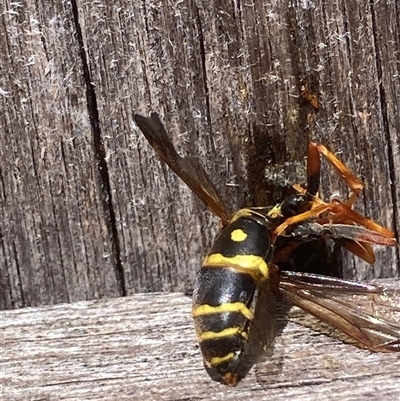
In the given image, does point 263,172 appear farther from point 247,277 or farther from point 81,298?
point 81,298

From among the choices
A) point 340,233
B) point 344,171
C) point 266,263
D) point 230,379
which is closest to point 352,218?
point 340,233

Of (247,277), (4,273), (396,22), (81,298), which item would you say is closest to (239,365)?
(247,277)

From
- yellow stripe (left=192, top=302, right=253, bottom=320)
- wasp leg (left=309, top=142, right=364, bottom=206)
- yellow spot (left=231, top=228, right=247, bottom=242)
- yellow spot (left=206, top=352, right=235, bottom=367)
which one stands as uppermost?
wasp leg (left=309, top=142, right=364, bottom=206)

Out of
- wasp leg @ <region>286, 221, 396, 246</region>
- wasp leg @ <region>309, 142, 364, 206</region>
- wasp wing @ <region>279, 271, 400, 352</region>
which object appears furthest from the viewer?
wasp leg @ <region>286, 221, 396, 246</region>

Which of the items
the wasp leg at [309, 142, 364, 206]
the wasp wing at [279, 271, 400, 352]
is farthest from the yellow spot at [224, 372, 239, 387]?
the wasp leg at [309, 142, 364, 206]

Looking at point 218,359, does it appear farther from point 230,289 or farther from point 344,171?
point 344,171

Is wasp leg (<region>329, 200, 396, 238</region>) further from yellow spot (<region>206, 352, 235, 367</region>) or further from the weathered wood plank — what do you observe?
the weathered wood plank

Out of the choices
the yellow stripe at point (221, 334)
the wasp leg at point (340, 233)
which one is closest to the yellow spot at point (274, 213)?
the wasp leg at point (340, 233)
